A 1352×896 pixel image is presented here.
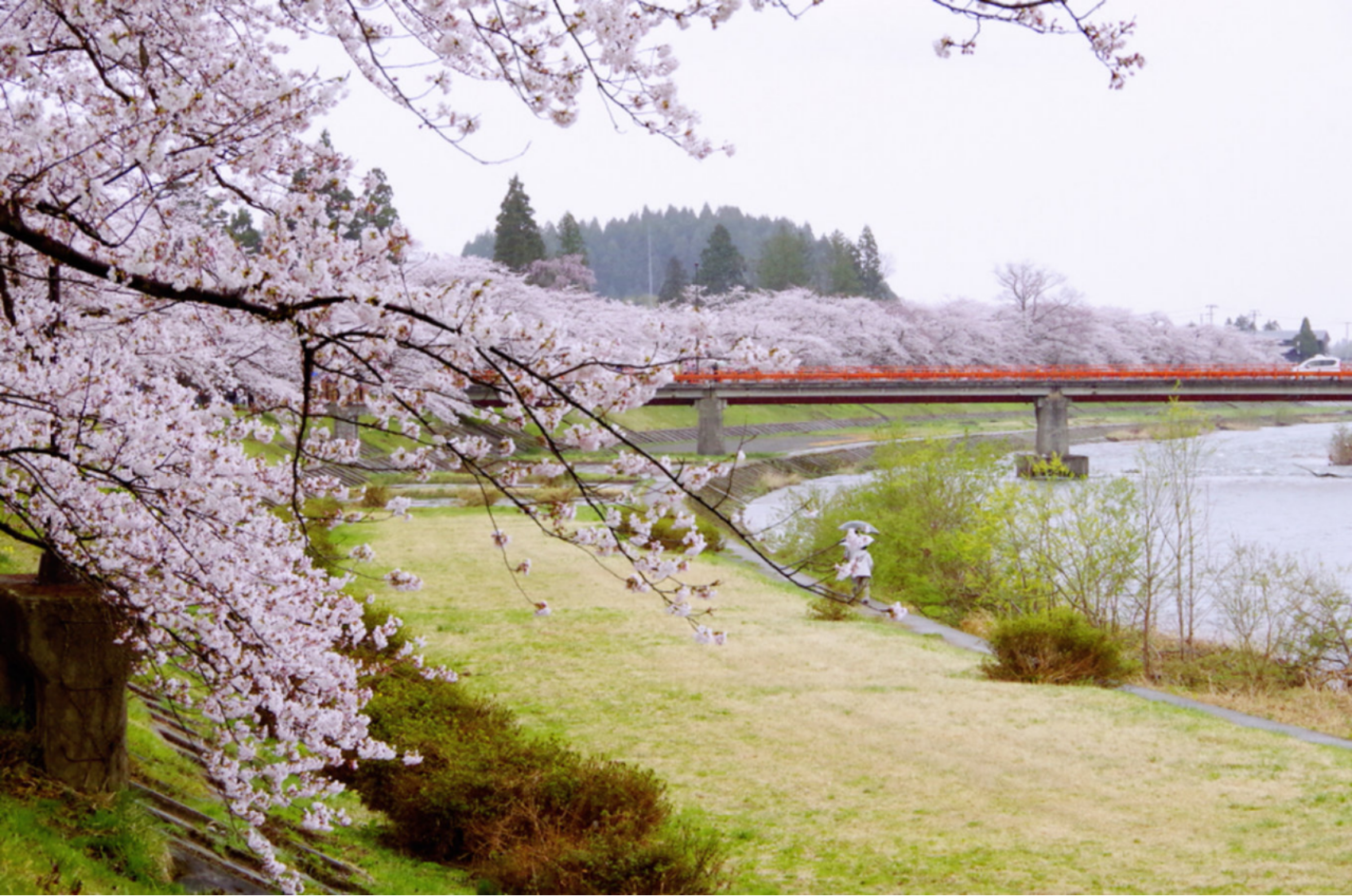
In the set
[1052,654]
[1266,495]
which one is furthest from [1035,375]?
[1052,654]

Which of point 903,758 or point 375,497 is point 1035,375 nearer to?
point 375,497

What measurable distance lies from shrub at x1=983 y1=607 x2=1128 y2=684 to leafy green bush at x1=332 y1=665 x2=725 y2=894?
6451 mm

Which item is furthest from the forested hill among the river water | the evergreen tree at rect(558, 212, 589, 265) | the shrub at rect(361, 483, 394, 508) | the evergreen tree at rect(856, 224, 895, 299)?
the shrub at rect(361, 483, 394, 508)

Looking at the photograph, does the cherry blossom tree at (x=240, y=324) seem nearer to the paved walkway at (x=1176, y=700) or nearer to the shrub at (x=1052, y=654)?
the paved walkway at (x=1176, y=700)

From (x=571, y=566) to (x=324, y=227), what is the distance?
16160 mm

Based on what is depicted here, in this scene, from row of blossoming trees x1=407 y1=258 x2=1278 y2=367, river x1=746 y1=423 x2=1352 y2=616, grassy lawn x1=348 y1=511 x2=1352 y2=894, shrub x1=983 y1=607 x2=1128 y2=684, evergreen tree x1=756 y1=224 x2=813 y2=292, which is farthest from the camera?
evergreen tree x1=756 y1=224 x2=813 y2=292

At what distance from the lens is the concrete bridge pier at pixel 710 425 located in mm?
47719

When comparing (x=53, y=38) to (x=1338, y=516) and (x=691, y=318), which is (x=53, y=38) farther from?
(x=1338, y=516)

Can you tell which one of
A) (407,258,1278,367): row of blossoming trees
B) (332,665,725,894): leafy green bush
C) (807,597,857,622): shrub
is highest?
(407,258,1278,367): row of blossoming trees

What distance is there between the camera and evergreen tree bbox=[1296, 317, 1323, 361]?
120 meters

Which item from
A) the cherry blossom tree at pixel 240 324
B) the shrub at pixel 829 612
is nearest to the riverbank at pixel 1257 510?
the shrub at pixel 829 612

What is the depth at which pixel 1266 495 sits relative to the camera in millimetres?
35875

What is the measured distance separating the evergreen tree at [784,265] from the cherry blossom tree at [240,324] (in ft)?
251

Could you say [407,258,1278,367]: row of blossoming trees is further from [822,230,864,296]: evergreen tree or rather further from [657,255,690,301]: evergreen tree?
[657,255,690,301]: evergreen tree
